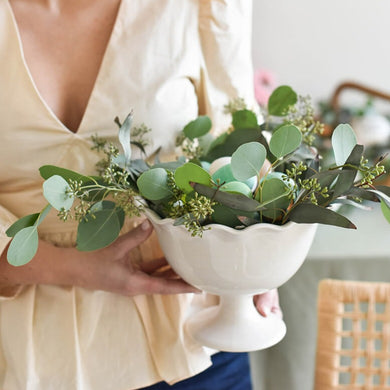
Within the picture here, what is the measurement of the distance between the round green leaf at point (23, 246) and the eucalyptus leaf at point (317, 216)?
9.9 inches

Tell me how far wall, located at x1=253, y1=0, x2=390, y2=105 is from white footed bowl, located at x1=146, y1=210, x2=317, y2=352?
5.20ft

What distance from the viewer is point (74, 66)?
81 cm

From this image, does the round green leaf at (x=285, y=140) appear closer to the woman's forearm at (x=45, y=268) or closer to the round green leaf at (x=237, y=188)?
the round green leaf at (x=237, y=188)

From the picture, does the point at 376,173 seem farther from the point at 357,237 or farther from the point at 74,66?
the point at 357,237

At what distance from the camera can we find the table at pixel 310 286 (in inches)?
49.5

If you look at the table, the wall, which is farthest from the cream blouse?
the wall

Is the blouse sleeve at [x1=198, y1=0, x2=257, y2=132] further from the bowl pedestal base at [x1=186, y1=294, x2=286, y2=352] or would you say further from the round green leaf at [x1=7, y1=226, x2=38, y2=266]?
the round green leaf at [x1=7, y1=226, x2=38, y2=266]

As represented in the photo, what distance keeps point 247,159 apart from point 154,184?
4.1 inches

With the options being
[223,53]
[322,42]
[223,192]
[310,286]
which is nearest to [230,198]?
[223,192]

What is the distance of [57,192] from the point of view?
530 mm

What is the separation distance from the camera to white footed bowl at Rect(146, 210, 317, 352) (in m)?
0.57

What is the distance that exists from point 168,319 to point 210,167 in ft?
0.81

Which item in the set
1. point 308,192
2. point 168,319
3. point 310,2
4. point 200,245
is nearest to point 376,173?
point 308,192

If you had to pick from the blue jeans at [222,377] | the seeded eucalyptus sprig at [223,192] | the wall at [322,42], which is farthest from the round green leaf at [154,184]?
the wall at [322,42]
